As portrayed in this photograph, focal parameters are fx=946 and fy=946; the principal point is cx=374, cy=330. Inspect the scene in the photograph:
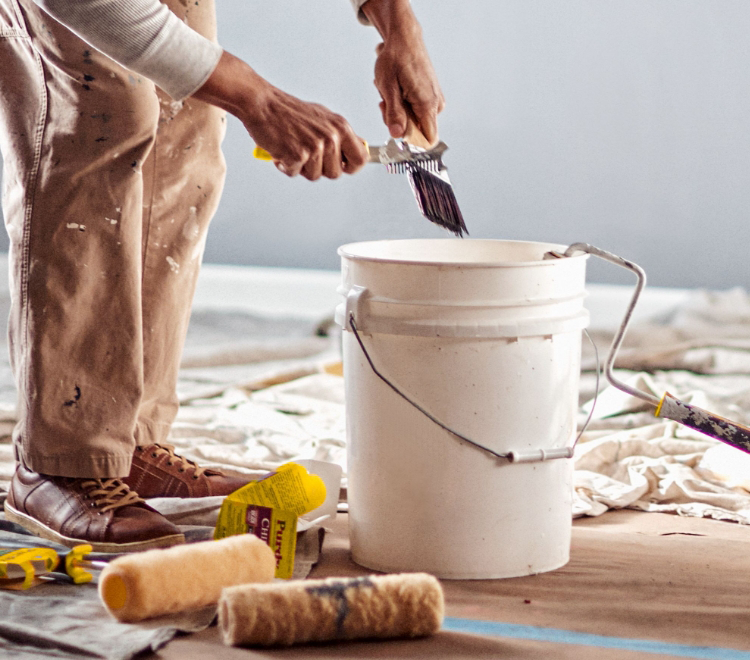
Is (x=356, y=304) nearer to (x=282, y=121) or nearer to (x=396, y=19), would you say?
(x=282, y=121)

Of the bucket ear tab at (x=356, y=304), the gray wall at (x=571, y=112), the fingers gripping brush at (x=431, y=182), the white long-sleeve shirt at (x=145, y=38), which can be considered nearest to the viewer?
the white long-sleeve shirt at (x=145, y=38)

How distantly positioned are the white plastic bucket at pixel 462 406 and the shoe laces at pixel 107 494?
0.31m

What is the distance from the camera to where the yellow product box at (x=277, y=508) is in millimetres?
1156

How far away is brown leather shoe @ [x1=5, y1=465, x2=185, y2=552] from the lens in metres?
1.21

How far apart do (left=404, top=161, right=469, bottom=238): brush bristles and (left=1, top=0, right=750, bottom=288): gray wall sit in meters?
1.90

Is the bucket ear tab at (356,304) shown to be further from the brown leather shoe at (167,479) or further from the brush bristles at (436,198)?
the brown leather shoe at (167,479)

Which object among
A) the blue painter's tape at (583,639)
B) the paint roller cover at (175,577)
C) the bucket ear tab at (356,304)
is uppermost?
the bucket ear tab at (356,304)

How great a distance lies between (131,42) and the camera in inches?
41.1

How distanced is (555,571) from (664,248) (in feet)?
7.30

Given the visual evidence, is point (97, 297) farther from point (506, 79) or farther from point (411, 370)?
point (506, 79)

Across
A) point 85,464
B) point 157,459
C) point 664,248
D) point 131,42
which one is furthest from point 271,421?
point 664,248

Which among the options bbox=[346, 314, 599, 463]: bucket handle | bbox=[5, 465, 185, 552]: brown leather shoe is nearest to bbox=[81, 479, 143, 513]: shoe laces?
bbox=[5, 465, 185, 552]: brown leather shoe

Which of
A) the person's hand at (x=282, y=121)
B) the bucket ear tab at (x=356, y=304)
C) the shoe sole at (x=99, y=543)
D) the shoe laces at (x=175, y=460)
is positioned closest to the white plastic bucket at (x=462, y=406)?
the bucket ear tab at (x=356, y=304)

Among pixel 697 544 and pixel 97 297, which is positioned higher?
pixel 97 297
